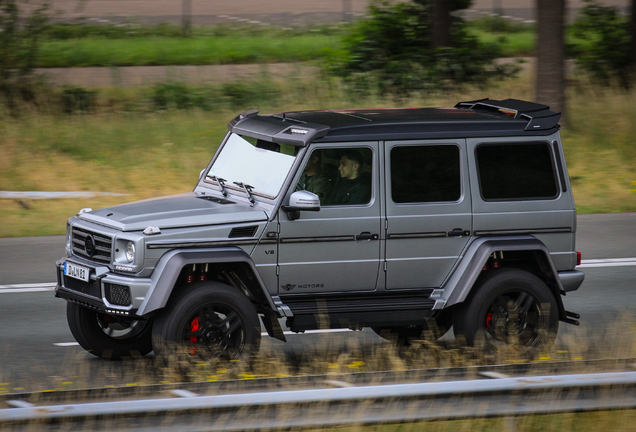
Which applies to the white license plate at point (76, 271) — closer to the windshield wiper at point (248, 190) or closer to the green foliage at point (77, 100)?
the windshield wiper at point (248, 190)

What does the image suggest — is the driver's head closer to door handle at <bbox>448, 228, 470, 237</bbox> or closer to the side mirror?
the side mirror

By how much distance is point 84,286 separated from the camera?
6.69 m

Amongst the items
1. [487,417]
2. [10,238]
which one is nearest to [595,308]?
[487,417]

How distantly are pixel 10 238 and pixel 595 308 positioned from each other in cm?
726

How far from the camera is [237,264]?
6641 mm

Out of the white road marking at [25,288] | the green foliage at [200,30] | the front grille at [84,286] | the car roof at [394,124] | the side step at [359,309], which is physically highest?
the car roof at [394,124]

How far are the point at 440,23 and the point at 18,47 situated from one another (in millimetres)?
8756

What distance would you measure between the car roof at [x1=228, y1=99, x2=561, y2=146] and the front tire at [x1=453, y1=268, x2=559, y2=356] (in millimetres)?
1087

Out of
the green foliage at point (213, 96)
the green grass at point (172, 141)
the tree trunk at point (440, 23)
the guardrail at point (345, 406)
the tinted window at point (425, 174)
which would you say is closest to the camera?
the guardrail at point (345, 406)

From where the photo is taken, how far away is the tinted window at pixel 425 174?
696cm

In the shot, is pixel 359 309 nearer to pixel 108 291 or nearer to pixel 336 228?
pixel 336 228

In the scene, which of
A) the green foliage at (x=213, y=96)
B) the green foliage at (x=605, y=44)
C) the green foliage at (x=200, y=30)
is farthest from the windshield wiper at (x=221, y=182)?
the green foliage at (x=200, y=30)

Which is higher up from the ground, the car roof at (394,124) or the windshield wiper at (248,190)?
the car roof at (394,124)

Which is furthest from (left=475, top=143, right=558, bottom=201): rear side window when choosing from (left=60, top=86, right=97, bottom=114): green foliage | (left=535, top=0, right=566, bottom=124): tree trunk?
(left=60, top=86, right=97, bottom=114): green foliage
